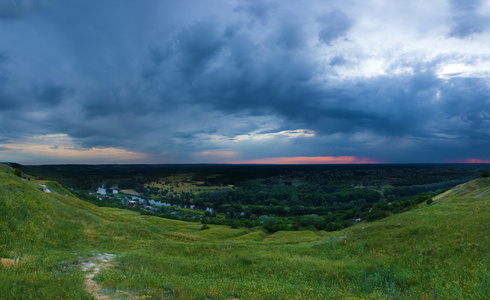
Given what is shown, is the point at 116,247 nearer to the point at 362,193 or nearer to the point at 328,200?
the point at 328,200

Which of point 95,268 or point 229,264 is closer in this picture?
point 95,268

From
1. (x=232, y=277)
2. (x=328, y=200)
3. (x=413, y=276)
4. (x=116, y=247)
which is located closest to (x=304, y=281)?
(x=232, y=277)

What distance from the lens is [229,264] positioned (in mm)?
17391

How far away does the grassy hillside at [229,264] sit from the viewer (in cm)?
1002

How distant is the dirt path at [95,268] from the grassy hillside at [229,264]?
6.9 inches

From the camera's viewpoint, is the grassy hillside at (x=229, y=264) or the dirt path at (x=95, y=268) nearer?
the dirt path at (x=95, y=268)

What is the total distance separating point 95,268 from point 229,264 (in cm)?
899

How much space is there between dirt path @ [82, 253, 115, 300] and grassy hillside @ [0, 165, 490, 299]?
0.18 m

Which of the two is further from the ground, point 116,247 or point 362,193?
point 116,247

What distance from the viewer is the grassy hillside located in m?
10.0

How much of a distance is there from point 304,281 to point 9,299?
13404mm

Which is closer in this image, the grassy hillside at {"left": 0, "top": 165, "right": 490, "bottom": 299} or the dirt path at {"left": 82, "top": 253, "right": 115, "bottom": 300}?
the dirt path at {"left": 82, "top": 253, "right": 115, "bottom": 300}

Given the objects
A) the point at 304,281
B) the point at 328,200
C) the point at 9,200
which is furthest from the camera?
the point at 328,200

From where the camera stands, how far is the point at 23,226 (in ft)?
57.0
